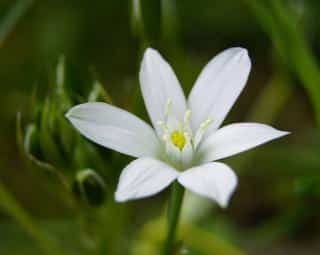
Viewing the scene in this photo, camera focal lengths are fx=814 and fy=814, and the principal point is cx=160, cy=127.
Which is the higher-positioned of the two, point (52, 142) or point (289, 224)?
point (52, 142)

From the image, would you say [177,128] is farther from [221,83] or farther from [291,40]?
[291,40]

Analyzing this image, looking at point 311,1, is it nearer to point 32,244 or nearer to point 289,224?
point 289,224

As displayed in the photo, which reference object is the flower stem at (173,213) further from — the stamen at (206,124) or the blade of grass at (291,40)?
the blade of grass at (291,40)

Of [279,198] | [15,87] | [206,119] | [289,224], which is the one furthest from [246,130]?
[15,87]

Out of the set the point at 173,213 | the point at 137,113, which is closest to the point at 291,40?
the point at 137,113

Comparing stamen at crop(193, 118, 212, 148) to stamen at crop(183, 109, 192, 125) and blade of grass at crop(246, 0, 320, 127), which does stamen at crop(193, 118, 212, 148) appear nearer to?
stamen at crop(183, 109, 192, 125)

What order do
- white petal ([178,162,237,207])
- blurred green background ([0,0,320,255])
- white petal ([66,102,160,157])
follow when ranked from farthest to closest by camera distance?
1. blurred green background ([0,0,320,255])
2. white petal ([66,102,160,157])
3. white petal ([178,162,237,207])

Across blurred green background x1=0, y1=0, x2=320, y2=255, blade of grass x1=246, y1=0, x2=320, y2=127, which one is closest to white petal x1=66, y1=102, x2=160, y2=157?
blurred green background x1=0, y1=0, x2=320, y2=255
